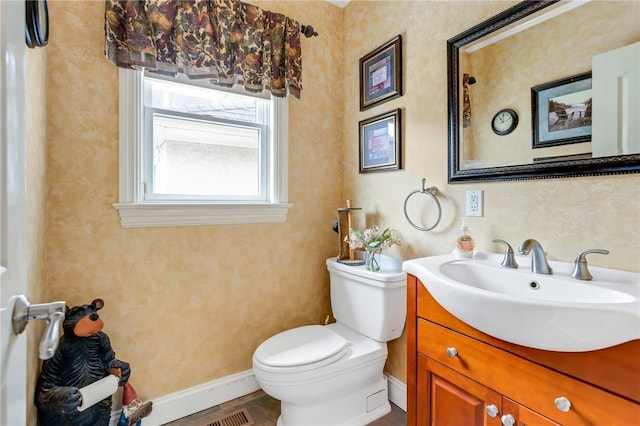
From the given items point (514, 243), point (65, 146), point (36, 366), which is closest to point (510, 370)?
point (514, 243)

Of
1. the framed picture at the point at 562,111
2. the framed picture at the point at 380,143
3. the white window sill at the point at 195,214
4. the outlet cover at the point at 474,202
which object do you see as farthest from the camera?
the framed picture at the point at 380,143

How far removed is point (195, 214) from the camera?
1.58 meters

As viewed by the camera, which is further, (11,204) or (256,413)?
(256,413)

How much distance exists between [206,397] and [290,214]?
3.64 feet

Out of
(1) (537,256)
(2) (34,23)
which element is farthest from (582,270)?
(2) (34,23)

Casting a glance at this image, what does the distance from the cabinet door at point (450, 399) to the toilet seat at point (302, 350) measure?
427 millimetres

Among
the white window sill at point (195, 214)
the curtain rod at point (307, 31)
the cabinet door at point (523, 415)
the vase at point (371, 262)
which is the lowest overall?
the cabinet door at point (523, 415)

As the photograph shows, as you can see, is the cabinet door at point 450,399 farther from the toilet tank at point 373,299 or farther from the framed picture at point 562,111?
the framed picture at point 562,111

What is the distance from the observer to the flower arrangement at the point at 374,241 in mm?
1569

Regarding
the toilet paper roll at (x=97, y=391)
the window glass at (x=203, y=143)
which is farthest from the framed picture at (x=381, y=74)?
the toilet paper roll at (x=97, y=391)

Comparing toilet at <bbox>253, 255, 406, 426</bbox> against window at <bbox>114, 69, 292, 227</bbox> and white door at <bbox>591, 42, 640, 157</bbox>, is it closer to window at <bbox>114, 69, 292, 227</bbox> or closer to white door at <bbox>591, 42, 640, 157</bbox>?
window at <bbox>114, 69, 292, 227</bbox>

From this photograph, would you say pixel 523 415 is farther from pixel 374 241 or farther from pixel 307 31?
pixel 307 31

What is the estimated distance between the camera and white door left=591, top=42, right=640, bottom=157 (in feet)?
2.98

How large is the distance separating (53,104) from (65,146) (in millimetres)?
180
